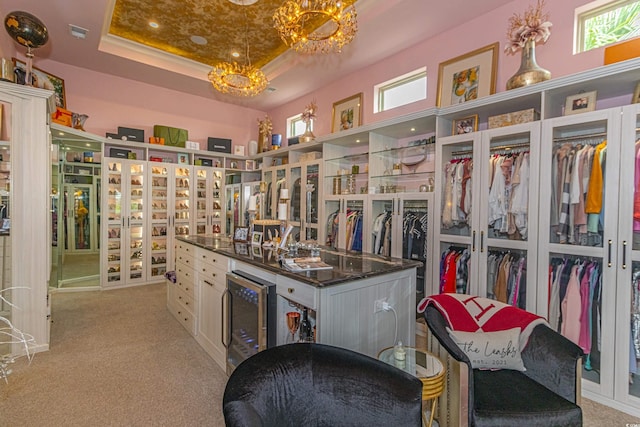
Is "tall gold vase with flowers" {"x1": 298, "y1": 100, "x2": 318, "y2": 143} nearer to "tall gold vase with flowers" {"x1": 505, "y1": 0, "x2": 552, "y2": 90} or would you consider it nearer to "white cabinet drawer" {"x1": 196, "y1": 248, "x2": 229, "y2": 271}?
"white cabinet drawer" {"x1": 196, "y1": 248, "x2": 229, "y2": 271}

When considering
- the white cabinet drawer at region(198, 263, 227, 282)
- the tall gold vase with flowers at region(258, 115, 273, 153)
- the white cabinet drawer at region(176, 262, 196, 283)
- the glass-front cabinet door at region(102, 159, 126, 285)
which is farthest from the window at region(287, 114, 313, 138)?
the white cabinet drawer at region(198, 263, 227, 282)

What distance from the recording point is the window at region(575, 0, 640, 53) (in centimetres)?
259

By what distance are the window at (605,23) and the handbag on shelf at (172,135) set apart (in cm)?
567

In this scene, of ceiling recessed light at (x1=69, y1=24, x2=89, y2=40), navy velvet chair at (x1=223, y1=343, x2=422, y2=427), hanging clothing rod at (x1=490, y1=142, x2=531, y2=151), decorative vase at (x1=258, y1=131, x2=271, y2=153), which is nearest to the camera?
navy velvet chair at (x1=223, y1=343, x2=422, y2=427)

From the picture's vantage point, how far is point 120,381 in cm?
241

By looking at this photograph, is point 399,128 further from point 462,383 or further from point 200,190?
point 200,190

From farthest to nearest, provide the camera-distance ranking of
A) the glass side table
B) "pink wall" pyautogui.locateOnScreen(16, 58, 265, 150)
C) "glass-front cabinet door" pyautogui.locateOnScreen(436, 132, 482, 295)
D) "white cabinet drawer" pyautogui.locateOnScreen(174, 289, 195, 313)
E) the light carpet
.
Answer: "pink wall" pyautogui.locateOnScreen(16, 58, 265, 150) → "white cabinet drawer" pyautogui.locateOnScreen(174, 289, 195, 313) → "glass-front cabinet door" pyautogui.locateOnScreen(436, 132, 482, 295) → the light carpet → the glass side table

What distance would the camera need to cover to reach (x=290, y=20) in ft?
8.74

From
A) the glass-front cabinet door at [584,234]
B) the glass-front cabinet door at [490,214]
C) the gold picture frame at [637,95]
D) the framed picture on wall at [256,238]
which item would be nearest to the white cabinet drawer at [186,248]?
the framed picture on wall at [256,238]

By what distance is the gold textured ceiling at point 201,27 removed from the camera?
12.6 ft

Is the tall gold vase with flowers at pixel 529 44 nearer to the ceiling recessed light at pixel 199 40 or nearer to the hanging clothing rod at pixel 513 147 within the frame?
the hanging clothing rod at pixel 513 147

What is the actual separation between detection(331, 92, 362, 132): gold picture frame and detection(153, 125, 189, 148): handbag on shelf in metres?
2.81

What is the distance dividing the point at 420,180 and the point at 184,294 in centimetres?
309

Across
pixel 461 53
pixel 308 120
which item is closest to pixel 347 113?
pixel 308 120
